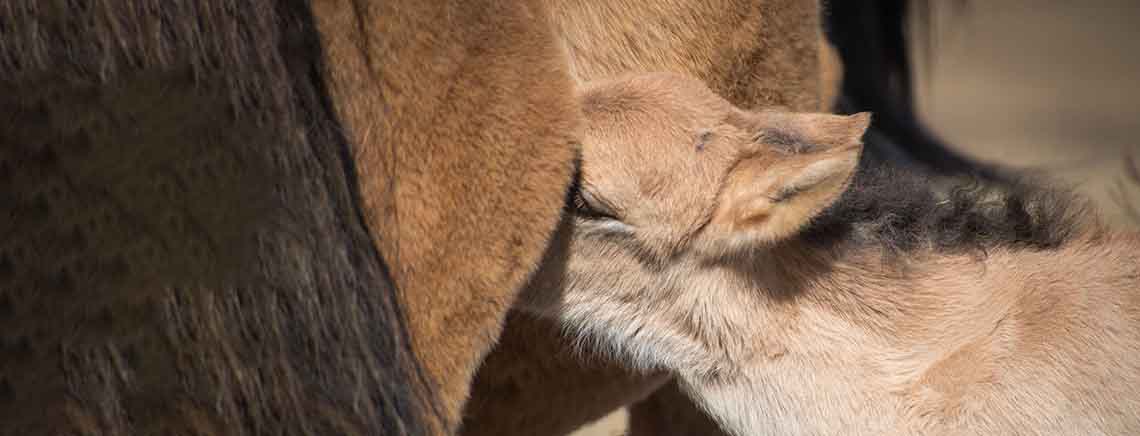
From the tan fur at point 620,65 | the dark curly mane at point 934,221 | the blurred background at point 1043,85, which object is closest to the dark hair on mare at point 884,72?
the blurred background at point 1043,85

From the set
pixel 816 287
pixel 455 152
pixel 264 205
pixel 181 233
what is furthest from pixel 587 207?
pixel 181 233

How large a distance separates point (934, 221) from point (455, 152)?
44.0 inches

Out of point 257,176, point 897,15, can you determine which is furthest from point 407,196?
point 897,15

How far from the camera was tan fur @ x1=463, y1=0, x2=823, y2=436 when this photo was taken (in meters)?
2.66

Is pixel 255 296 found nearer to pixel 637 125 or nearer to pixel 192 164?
pixel 192 164

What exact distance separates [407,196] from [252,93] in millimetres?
346

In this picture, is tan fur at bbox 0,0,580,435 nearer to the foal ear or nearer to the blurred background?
the foal ear

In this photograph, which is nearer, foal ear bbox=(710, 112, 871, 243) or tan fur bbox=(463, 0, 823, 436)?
foal ear bbox=(710, 112, 871, 243)

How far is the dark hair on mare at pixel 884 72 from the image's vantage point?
4.90 metres

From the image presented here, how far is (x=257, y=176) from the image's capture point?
A: 1795 mm

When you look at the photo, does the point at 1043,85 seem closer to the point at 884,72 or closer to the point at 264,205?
the point at 884,72

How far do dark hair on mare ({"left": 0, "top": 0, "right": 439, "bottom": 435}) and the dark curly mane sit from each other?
1.08m

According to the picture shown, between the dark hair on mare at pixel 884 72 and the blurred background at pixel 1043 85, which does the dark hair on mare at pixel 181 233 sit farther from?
the blurred background at pixel 1043 85

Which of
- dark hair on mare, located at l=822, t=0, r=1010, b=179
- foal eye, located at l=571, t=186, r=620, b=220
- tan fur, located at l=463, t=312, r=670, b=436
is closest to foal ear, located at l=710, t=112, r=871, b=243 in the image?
foal eye, located at l=571, t=186, r=620, b=220
